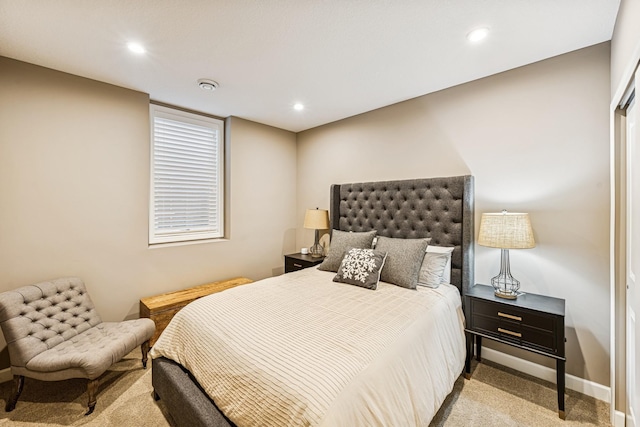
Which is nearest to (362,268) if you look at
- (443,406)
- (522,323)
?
(443,406)

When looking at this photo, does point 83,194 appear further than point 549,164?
Yes

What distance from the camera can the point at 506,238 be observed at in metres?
2.16

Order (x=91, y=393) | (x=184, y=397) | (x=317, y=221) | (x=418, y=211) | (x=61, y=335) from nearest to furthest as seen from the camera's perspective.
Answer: (x=184, y=397) < (x=91, y=393) < (x=61, y=335) < (x=418, y=211) < (x=317, y=221)

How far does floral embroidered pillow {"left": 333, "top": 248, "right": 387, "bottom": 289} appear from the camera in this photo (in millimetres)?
2471

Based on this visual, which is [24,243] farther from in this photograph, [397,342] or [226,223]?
[397,342]

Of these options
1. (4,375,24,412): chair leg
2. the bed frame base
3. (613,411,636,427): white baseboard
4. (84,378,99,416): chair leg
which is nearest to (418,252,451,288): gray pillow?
(613,411,636,427): white baseboard

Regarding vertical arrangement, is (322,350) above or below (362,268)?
below

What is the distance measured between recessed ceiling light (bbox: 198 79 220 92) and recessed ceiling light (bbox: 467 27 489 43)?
2236 mm

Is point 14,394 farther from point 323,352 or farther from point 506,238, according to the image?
point 506,238

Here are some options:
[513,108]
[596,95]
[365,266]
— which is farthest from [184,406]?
[596,95]

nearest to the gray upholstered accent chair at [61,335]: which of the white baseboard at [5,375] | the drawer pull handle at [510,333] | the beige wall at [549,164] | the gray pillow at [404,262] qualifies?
the white baseboard at [5,375]

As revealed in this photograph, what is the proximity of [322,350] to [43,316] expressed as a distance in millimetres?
2331

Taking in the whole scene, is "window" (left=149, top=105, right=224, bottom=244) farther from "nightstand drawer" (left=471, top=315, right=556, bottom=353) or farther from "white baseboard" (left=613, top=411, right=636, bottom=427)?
"white baseboard" (left=613, top=411, right=636, bottom=427)

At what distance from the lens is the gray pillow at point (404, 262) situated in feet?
8.02
